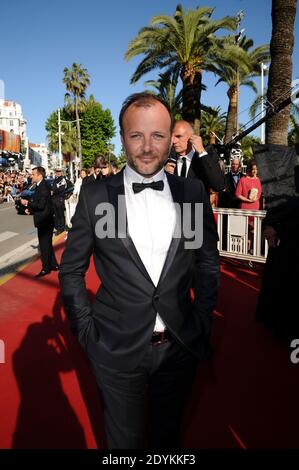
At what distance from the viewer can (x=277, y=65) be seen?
8430 millimetres

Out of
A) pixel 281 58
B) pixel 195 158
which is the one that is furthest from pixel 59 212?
pixel 195 158

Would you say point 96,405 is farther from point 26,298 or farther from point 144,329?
point 26,298

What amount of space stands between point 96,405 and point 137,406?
1400 mm

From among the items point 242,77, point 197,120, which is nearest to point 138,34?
point 197,120

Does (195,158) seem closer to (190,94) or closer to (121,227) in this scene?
(121,227)

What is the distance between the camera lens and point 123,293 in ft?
5.70

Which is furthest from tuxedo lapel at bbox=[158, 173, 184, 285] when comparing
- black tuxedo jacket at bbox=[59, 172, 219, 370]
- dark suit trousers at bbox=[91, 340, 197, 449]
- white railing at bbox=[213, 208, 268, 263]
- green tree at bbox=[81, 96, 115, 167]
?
green tree at bbox=[81, 96, 115, 167]

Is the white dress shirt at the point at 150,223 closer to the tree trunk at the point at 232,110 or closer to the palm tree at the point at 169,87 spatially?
the palm tree at the point at 169,87

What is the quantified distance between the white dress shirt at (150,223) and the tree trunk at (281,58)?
24.5 feet

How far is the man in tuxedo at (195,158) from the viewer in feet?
11.3

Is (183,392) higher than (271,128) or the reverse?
the reverse

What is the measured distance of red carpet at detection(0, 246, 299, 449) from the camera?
8.66 feet

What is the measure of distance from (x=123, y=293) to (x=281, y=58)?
8.50 meters

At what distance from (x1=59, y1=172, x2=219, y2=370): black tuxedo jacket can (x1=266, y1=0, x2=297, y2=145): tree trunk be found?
753 cm
